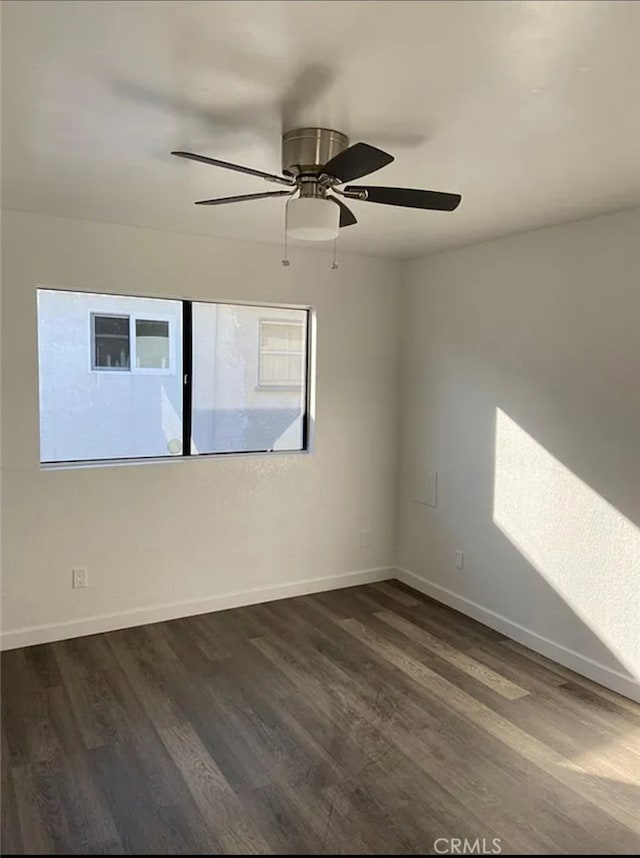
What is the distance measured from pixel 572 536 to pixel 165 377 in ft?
8.32

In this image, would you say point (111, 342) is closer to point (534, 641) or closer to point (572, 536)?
point (572, 536)

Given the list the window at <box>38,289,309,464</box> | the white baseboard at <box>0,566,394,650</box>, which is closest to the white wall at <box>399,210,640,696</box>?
the white baseboard at <box>0,566,394,650</box>

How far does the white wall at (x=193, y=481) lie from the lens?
338cm

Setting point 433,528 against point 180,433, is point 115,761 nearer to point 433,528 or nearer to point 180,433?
point 180,433

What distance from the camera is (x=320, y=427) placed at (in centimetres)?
434

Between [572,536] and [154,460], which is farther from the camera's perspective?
[154,460]

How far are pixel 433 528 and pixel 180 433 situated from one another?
1.85m

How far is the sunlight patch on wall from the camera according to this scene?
3.05m

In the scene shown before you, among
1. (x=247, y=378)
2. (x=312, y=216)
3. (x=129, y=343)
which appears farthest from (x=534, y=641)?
(x=129, y=343)

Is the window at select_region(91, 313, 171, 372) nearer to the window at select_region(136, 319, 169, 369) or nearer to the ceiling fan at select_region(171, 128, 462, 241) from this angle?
the window at select_region(136, 319, 169, 369)

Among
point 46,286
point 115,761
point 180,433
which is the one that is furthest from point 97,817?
point 46,286

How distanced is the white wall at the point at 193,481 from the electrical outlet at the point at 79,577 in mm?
33

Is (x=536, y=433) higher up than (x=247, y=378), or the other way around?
(x=247, y=378)

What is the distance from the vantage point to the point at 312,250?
416 cm
